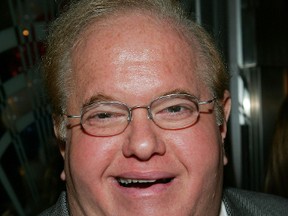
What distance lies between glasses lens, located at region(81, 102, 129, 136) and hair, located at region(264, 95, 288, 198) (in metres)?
1.53

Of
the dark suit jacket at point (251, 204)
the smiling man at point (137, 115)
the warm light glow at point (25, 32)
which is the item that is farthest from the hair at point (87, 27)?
the warm light glow at point (25, 32)

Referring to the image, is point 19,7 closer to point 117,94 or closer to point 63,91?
point 63,91

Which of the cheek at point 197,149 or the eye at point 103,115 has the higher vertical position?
the eye at point 103,115

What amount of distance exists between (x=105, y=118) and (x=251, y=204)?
883mm

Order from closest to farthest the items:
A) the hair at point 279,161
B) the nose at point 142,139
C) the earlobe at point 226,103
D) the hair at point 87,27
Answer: the nose at point 142,139 < the hair at point 87,27 < the earlobe at point 226,103 < the hair at point 279,161

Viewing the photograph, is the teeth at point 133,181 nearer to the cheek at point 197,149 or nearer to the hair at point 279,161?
the cheek at point 197,149

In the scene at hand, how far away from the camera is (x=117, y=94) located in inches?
67.4

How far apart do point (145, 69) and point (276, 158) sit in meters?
1.56

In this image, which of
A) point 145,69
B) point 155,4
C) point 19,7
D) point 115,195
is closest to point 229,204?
point 115,195

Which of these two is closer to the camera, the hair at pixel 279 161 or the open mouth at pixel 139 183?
the open mouth at pixel 139 183

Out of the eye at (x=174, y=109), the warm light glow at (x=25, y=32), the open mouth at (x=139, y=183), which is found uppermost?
the warm light glow at (x=25, y=32)

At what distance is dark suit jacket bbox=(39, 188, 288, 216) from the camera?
2.15 metres

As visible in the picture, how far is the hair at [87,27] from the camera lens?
1898mm

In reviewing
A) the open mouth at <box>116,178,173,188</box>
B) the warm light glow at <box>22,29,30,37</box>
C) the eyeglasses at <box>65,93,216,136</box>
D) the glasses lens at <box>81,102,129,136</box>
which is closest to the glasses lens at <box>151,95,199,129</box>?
the eyeglasses at <box>65,93,216,136</box>
